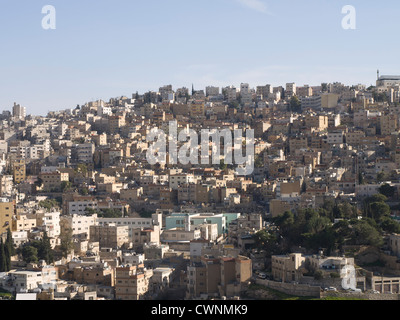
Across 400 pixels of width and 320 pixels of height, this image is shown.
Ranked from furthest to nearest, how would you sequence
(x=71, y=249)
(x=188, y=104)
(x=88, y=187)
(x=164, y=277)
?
(x=188, y=104), (x=88, y=187), (x=71, y=249), (x=164, y=277)

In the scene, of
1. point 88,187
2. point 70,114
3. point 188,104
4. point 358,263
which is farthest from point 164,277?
point 70,114

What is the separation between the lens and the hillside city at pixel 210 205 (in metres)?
19.2

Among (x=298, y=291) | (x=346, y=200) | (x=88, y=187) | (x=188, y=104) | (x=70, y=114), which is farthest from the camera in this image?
(x=70, y=114)

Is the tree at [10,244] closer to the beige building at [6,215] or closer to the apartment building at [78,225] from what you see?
the beige building at [6,215]

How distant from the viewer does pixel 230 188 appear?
2992cm

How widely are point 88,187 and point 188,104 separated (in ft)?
52.3

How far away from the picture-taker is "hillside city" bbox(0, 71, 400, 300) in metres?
19.2

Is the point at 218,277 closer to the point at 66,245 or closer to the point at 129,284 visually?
the point at 129,284

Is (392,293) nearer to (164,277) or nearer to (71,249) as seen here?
(164,277)

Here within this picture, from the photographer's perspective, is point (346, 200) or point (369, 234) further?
point (346, 200)

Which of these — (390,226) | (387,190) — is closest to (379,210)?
(390,226)

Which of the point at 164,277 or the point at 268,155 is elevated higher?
the point at 268,155

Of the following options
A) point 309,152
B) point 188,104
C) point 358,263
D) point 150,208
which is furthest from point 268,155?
point 358,263

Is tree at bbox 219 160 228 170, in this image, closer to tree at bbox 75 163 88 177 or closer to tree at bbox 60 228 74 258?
tree at bbox 75 163 88 177
